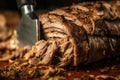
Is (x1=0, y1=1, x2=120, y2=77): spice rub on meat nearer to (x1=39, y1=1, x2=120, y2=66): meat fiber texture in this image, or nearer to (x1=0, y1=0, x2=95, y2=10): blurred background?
(x1=39, y1=1, x2=120, y2=66): meat fiber texture

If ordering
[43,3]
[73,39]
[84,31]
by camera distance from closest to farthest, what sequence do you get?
1. [73,39]
2. [84,31]
3. [43,3]

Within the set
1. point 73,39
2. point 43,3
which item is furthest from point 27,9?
point 43,3

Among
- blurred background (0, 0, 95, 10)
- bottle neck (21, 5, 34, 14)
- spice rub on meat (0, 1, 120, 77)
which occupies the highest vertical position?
blurred background (0, 0, 95, 10)

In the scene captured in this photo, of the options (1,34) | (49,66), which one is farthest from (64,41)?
(1,34)

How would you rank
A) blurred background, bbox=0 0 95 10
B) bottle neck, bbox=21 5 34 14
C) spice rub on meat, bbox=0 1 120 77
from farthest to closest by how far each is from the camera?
1. blurred background, bbox=0 0 95 10
2. bottle neck, bbox=21 5 34 14
3. spice rub on meat, bbox=0 1 120 77

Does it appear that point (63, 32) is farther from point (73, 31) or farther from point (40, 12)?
point (40, 12)

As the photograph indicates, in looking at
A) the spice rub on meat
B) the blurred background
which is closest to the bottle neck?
the spice rub on meat

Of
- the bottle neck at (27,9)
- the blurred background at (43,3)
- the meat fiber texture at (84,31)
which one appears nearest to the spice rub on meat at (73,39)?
the meat fiber texture at (84,31)

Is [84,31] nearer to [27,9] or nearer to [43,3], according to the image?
[27,9]
